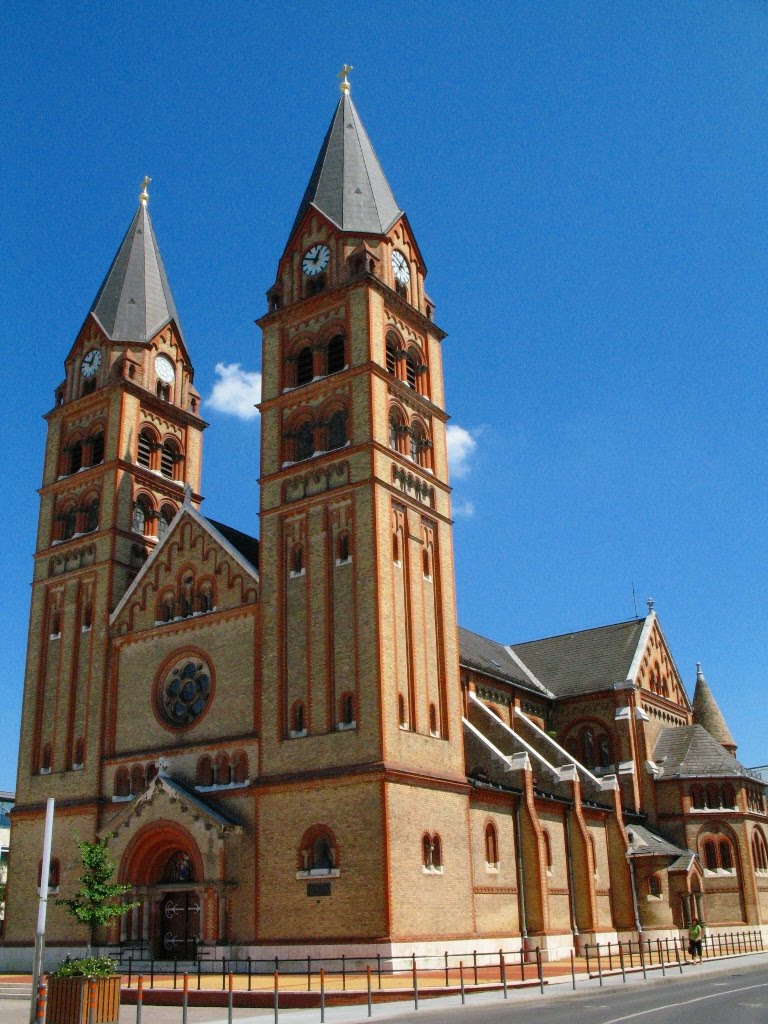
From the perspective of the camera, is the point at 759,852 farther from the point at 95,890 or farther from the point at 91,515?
the point at 91,515

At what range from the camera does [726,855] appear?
5306 centimetres

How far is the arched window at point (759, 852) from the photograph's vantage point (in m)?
53.8

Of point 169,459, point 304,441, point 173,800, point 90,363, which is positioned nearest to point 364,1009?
point 173,800

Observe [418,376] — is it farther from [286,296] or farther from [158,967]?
[158,967]

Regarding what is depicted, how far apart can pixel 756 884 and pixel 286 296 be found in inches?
1512

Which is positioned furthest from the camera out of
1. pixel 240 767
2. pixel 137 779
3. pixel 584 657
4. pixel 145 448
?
pixel 584 657

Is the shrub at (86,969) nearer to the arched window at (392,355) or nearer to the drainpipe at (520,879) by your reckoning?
the drainpipe at (520,879)

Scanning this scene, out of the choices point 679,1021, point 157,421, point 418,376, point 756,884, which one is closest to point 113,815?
point 157,421

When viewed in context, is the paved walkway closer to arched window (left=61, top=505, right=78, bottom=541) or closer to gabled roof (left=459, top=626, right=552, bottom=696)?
gabled roof (left=459, top=626, right=552, bottom=696)

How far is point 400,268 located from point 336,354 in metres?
6.26

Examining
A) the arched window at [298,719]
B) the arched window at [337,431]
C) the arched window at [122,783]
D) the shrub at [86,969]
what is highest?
the arched window at [337,431]

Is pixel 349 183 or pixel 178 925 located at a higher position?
pixel 349 183

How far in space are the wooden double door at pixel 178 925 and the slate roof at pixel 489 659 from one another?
57.3 feet

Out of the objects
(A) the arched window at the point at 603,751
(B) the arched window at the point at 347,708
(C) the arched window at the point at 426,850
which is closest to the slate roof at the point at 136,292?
(B) the arched window at the point at 347,708
